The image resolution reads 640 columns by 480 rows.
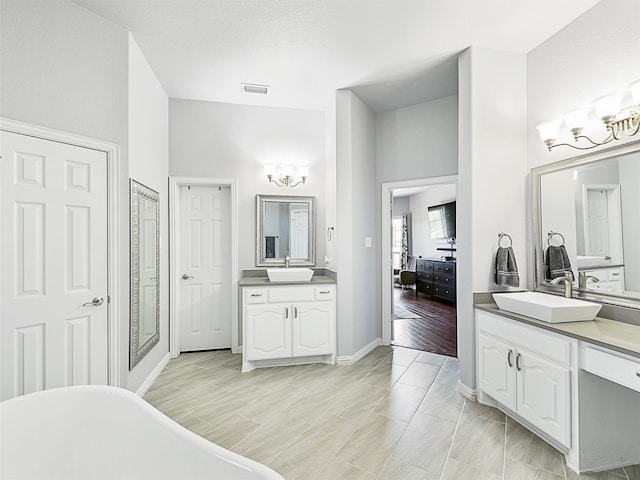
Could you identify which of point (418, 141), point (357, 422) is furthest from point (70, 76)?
point (418, 141)

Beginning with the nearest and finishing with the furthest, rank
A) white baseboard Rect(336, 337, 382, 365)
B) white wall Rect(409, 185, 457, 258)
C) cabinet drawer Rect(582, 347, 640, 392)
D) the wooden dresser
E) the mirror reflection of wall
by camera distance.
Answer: cabinet drawer Rect(582, 347, 640, 392)
the mirror reflection of wall
white baseboard Rect(336, 337, 382, 365)
the wooden dresser
white wall Rect(409, 185, 457, 258)

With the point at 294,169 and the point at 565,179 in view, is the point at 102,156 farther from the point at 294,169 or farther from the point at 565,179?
the point at 565,179

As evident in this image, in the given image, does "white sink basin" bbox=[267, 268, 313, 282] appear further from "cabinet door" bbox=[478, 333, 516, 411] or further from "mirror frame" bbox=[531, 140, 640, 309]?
"mirror frame" bbox=[531, 140, 640, 309]

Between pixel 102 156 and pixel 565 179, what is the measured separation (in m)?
3.44

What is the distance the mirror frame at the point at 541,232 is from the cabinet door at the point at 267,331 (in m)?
2.29

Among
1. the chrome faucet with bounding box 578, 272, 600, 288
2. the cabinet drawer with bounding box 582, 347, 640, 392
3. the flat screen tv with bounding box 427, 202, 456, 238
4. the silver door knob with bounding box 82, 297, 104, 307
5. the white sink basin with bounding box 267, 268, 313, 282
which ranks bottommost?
the cabinet drawer with bounding box 582, 347, 640, 392

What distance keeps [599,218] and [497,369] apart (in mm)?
1261

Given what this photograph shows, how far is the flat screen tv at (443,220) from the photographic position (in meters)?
6.71

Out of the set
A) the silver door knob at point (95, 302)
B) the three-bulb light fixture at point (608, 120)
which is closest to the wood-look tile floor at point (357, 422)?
the silver door knob at point (95, 302)

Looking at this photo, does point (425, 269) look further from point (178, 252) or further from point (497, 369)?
point (178, 252)

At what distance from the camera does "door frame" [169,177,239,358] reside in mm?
3758

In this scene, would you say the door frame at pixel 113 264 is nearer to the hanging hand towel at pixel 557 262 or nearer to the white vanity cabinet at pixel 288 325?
the white vanity cabinet at pixel 288 325

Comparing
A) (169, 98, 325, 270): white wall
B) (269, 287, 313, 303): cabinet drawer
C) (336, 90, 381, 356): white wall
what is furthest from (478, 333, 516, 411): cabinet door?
(169, 98, 325, 270): white wall

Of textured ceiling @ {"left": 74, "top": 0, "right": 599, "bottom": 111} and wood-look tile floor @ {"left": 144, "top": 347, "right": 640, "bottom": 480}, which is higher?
textured ceiling @ {"left": 74, "top": 0, "right": 599, "bottom": 111}
